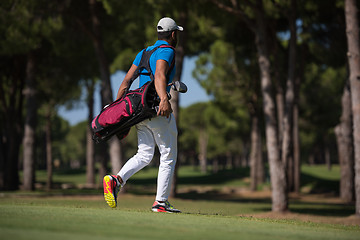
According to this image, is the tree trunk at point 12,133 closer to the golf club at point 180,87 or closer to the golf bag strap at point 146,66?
the golf bag strap at point 146,66

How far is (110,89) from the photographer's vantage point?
1912 cm

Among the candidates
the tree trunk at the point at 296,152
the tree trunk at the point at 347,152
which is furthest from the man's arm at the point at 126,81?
the tree trunk at the point at 296,152

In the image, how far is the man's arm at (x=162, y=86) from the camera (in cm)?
541

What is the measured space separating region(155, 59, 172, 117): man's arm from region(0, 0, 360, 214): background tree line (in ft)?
22.6

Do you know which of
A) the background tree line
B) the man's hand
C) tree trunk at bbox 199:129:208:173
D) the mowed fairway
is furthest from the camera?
tree trunk at bbox 199:129:208:173

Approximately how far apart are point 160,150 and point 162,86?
757mm

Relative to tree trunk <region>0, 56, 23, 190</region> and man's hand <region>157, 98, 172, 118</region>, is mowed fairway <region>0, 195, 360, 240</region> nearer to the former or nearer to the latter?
man's hand <region>157, 98, 172, 118</region>

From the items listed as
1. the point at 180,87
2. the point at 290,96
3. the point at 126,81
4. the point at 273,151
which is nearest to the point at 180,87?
the point at 180,87

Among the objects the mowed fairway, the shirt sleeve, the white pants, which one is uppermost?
the shirt sleeve

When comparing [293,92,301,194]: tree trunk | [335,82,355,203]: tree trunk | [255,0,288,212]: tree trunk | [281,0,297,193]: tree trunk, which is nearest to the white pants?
[255,0,288,212]: tree trunk

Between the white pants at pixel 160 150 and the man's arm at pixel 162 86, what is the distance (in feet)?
0.77

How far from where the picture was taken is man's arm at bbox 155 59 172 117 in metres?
5.41

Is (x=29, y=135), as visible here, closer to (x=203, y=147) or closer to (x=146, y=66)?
(x=146, y=66)

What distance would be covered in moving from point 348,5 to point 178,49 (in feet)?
24.7
